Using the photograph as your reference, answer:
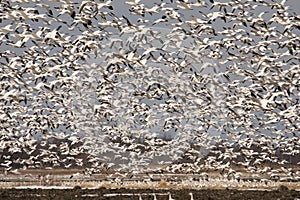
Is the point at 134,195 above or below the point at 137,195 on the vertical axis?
below

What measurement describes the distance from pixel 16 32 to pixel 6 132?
52.8 feet

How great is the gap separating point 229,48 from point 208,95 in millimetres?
3941

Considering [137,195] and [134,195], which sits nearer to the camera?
[137,195]

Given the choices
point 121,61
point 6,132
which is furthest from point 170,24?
point 6,132

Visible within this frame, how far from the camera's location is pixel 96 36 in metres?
37.0

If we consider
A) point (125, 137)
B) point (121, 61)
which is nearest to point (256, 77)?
point (121, 61)

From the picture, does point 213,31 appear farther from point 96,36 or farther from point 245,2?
A: point 96,36

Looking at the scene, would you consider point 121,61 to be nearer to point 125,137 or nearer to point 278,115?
point 278,115

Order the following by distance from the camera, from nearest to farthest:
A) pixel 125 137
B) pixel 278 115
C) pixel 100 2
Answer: pixel 100 2 < pixel 278 115 < pixel 125 137

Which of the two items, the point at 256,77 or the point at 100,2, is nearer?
the point at 100,2

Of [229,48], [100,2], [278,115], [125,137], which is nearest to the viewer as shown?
[100,2]

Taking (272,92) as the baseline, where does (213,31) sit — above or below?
above

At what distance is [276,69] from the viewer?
36.3 metres

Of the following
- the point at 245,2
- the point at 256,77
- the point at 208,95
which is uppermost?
the point at 245,2
